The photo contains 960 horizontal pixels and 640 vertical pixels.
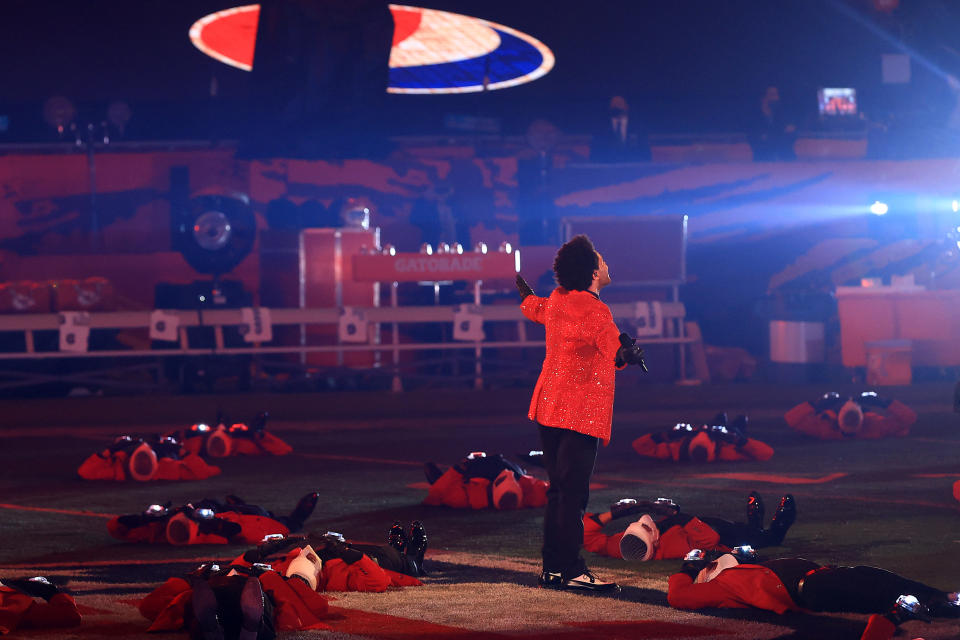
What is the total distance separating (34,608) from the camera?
4.52 m

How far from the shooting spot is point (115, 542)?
680 cm

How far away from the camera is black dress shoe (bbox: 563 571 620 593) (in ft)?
17.4

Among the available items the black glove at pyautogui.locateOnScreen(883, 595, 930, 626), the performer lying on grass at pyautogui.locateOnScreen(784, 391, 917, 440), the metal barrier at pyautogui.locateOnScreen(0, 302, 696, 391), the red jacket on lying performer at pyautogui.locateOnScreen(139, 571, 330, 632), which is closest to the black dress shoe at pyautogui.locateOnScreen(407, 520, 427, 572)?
the red jacket on lying performer at pyautogui.locateOnScreen(139, 571, 330, 632)

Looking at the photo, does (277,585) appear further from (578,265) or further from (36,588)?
(578,265)

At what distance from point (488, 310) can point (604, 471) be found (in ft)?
21.3

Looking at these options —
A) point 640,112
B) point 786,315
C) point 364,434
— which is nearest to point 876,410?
point 364,434

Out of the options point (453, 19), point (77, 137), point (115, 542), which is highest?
point (453, 19)

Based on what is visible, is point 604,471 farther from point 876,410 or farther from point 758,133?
point 758,133

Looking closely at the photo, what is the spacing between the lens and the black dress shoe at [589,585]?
530 centimetres

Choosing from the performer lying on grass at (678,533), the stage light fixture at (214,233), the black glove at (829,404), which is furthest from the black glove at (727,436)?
the stage light fixture at (214,233)

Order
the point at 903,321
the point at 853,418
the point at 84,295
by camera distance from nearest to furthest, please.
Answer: the point at 853,418 < the point at 903,321 < the point at 84,295

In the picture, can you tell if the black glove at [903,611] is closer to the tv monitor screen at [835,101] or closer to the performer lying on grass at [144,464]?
the performer lying on grass at [144,464]

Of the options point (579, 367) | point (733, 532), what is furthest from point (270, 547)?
point (733, 532)

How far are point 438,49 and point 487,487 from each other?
42.5ft
